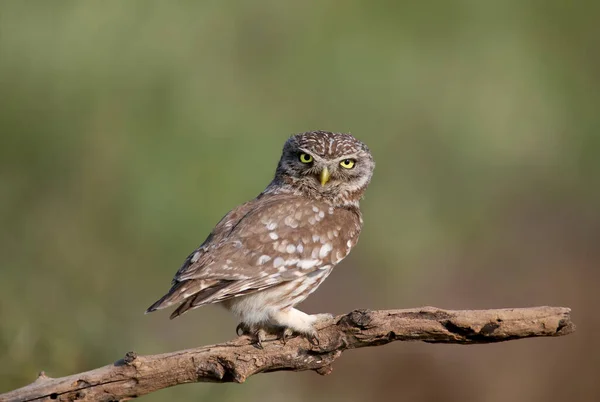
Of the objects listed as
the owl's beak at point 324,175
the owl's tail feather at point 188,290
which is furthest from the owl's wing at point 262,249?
the owl's beak at point 324,175

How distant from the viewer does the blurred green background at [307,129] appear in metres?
8.22

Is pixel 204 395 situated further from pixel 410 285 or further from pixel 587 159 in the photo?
pixel 587 159

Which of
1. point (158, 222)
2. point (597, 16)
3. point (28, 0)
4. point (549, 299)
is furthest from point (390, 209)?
point (597, 16)

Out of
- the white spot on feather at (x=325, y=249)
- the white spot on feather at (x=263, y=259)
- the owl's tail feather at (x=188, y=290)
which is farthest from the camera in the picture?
the white spot on feather at (x=325, y=249)

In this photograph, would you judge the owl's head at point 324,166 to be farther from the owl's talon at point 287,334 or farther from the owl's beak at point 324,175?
the owl's talon at point 287,334

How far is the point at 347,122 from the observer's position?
10.9 meters

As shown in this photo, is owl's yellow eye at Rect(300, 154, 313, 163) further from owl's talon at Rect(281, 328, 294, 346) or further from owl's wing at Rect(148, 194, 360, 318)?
owl's talon at Rect(281, 328, 294, 346)

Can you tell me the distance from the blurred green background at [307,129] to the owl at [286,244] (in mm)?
1791

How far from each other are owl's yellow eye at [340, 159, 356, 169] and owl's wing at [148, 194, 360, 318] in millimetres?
267

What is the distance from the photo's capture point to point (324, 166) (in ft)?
16.9

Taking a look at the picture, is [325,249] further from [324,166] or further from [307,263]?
[324,166]

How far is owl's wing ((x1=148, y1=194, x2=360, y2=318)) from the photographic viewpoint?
4.40m

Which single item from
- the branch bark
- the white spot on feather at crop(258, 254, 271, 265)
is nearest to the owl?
the white spot on feather at crop(258, 254, 271, 265)

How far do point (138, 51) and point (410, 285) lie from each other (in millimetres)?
4153
